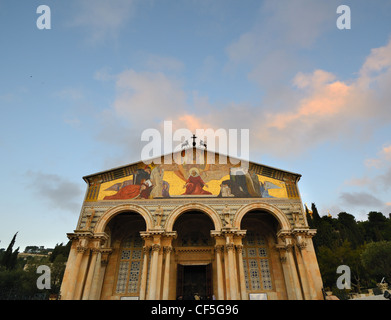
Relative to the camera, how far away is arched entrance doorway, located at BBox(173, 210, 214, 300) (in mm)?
17348

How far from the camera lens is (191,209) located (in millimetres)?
16672

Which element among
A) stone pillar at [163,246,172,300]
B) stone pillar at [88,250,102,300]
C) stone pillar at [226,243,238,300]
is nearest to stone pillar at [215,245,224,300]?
stone pillar at [226,243,238,300]

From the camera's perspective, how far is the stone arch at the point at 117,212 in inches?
632

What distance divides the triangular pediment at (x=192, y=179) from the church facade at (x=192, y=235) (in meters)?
0.07

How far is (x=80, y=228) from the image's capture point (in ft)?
52.5

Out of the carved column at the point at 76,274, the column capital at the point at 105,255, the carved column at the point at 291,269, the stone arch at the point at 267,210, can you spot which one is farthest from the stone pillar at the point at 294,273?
the carved column at the point at 76,274

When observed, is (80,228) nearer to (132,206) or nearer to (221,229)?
(132,206)

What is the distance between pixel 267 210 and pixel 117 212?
1009cm

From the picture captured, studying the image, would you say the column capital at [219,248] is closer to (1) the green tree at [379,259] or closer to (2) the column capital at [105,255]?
(2) the column capital at [105,255]

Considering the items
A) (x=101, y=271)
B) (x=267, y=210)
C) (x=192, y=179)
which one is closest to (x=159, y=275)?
(x=101, y=271)

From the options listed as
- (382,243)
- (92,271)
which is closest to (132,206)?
(92,271)

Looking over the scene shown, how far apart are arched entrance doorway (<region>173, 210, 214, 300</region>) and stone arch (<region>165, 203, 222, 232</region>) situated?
1077mm

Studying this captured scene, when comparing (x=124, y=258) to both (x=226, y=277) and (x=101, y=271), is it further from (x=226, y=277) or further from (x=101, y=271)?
(x=226, y=277)

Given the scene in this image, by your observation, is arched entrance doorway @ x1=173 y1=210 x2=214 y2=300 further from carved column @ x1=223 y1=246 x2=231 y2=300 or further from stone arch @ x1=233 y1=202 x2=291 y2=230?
stone arch @ x1=233 y1=202 x2=291 y2=230
